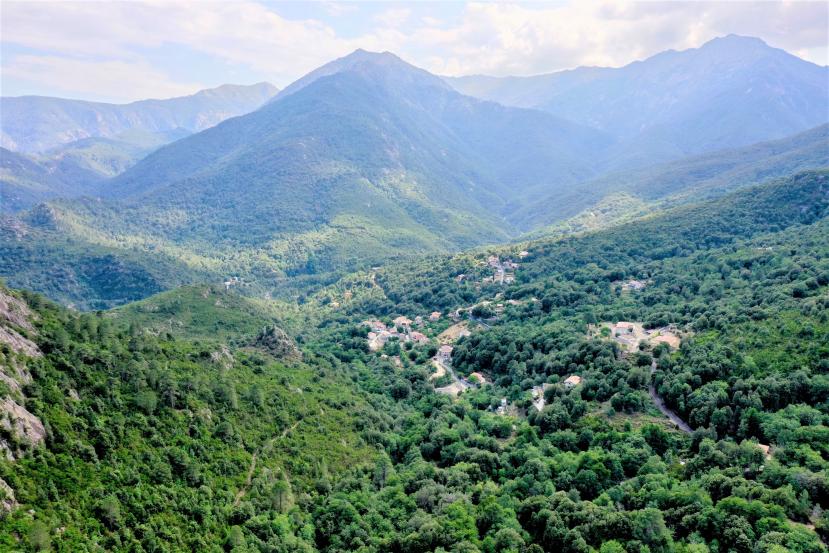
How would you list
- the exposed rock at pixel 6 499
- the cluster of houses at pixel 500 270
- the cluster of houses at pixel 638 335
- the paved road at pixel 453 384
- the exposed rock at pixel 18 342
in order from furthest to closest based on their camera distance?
the cluster of houses at pixel 500 270 < the paved road at pixel 453 384 < the cluster of houses at pixel 638 335 < the exposed rock at pixel 18 342 < the exposed rock at pixel 6 499

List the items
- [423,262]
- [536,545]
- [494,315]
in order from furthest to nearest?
[423,262]
[494,315]
[536,545]

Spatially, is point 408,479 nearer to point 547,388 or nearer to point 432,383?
point 547,388

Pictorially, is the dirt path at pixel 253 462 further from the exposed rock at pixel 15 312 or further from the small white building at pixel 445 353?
the small white building at pixel 445 353

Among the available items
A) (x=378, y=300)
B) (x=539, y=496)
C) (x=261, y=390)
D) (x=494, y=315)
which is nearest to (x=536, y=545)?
(x=539, y=496)

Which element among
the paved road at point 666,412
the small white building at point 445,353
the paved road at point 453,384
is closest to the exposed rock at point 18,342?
the paved road at point 453,384

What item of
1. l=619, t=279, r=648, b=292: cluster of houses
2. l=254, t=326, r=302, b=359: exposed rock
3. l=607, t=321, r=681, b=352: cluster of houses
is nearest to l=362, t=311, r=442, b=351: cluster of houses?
l=254, t=326, r=302, b=359: exposed rock

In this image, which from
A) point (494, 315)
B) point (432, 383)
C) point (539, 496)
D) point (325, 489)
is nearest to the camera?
point (539, 496)
